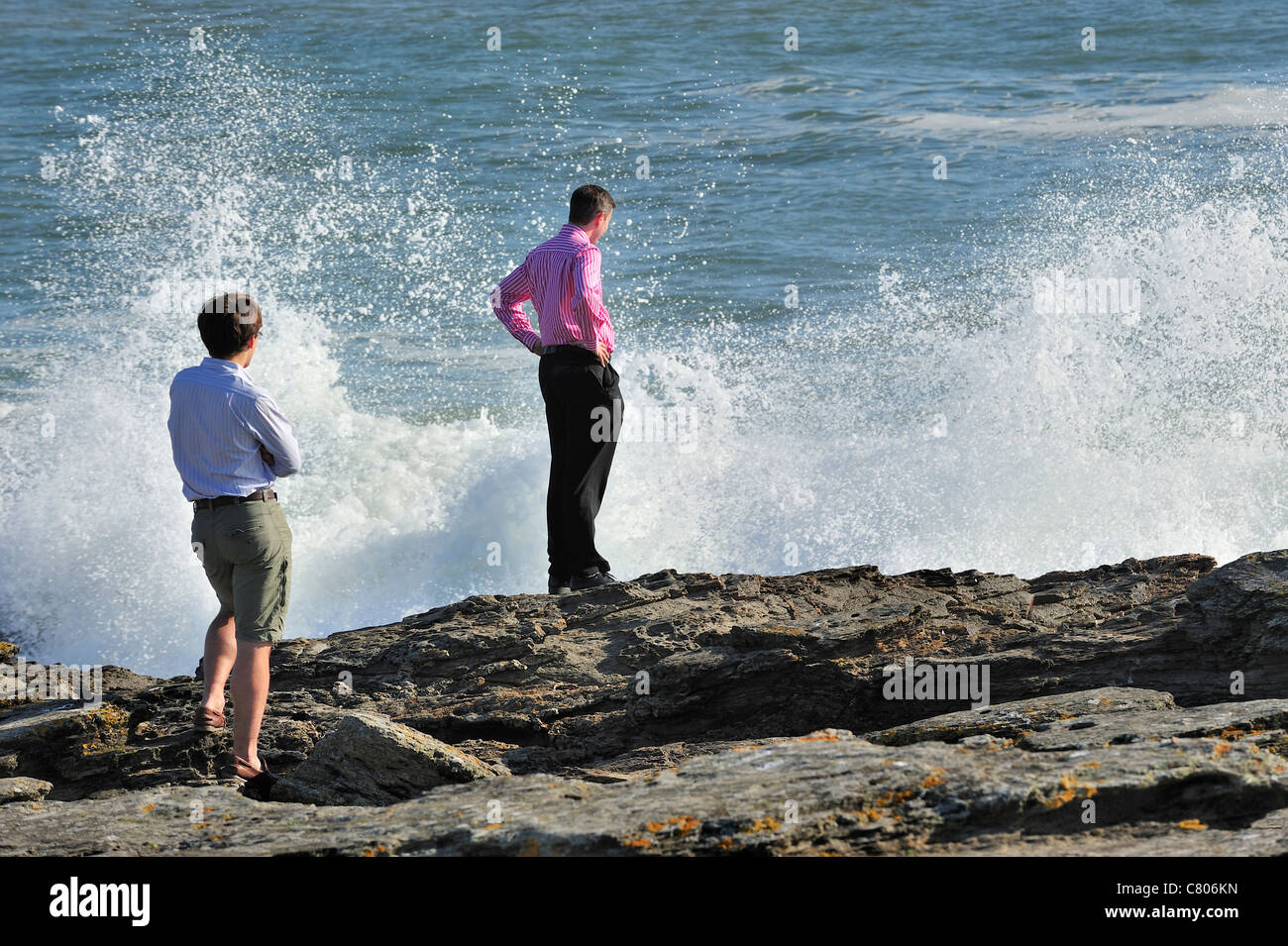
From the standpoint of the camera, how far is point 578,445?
5.95 meters

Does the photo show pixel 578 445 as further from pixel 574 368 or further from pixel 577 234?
pixel 577 234

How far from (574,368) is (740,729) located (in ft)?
6.74

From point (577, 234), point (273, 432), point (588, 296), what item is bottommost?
point (273, 432)

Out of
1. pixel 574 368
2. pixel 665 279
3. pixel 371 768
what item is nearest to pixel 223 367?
pixel 371 768

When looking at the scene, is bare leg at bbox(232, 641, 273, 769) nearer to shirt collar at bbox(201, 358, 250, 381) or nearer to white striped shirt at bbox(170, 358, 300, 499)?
white striped shirt at bbox(170, 358, 300, 499)

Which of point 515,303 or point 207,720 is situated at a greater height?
point 515,303

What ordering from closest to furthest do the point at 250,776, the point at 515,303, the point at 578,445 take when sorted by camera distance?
the point at 250,776 → the point at 578,445 → the point at 515,303

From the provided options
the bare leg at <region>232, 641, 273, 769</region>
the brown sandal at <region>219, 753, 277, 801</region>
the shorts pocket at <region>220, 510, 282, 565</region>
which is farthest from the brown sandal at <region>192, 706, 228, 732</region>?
the shorts pocket at <region>220, 510, 282, 565</region>

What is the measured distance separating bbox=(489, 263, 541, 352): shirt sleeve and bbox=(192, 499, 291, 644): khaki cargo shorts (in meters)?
2.10
